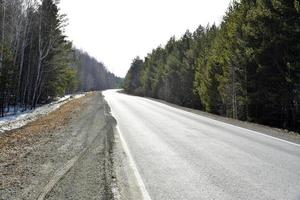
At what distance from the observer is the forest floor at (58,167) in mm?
6648

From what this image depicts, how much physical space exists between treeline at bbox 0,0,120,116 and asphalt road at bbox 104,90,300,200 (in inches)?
892

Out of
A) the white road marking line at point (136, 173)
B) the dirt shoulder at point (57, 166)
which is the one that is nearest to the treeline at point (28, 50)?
the dirt shoulder at point (57, 166)

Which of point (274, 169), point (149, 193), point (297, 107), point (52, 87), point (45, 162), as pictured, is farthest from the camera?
point (52, 87)

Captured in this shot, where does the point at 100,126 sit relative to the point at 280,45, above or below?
below

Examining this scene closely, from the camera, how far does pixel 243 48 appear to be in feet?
77.4

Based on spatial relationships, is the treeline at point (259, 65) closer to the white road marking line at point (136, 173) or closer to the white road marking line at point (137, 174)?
the white road marking line at point (136, 173)

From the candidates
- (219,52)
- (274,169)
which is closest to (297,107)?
(219,52)

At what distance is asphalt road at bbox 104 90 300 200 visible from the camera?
665cm

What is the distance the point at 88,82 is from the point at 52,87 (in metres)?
121

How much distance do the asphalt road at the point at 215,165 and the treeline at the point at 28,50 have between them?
22645 millimetres

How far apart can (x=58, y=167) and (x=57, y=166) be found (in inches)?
5.3

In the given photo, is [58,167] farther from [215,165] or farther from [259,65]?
[259,65]

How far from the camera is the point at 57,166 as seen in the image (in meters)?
8.88

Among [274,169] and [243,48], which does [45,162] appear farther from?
[243,48]
